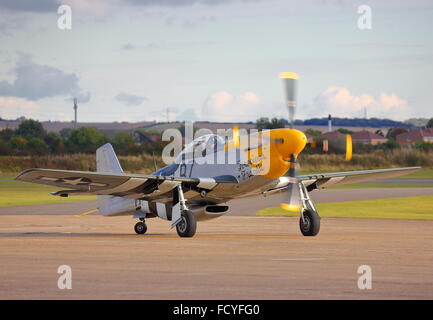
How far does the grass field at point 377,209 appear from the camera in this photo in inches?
1266

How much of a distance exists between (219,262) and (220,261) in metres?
0.18

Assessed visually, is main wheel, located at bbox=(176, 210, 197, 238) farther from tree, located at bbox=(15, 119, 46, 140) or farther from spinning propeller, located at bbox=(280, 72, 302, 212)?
tree, located at bbox=(15, 119, 46, 140)

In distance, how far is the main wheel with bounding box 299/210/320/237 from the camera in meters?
21.7

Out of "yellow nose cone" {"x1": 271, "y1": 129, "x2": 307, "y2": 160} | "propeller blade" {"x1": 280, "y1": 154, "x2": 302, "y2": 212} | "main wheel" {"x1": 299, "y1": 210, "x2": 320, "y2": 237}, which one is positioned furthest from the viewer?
"propeller blade" {"x1": 280, "y1": 154, "x2": 302, "y2": 212}

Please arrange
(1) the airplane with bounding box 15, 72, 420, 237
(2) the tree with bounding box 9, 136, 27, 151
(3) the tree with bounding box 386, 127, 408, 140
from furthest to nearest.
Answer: (3) the tree with bounding box 386, 127, 408, 140 → (2) the tree with bounding box 9, 136, 27, 151 → (1) the airplane with bounding box 15, 72, 420, 237

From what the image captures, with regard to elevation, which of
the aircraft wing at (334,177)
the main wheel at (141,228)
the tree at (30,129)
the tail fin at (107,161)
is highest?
the tree at (30,129)

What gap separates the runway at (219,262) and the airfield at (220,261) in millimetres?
16

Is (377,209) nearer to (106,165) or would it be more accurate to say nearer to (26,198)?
(106,165)

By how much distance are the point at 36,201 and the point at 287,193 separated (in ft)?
79.9

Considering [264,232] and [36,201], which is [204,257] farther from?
[36,201]

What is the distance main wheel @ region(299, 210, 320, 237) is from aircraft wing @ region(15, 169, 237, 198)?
2148 millimetres

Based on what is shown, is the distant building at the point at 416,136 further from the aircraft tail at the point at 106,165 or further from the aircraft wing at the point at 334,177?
the aircraft tail at the point at 106,165

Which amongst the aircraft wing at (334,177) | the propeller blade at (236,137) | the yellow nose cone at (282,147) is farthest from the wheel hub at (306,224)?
the propeller blade at (236,137)

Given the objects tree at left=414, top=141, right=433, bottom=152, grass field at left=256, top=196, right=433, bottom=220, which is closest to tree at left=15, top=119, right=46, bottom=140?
tree at left=414, top=141, right=433, bottom=152
